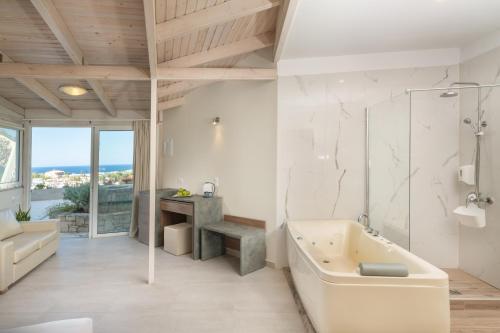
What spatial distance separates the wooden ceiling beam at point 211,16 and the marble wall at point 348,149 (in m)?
1.08

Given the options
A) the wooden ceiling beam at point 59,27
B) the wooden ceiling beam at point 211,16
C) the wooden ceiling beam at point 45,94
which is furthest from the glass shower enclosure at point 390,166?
the wooden ceiling beam at point 45,94

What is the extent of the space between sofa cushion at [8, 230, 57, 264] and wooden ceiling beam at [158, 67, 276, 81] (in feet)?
8.47

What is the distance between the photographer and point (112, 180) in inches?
195

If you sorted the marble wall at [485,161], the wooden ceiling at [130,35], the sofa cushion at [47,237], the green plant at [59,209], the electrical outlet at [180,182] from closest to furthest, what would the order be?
the wooden ceiling at [130,35] → the marble wall at [485,161] → the sofa cushion at [47,237] → the electrical outlet at [180,182] → the green plant at [59,209]

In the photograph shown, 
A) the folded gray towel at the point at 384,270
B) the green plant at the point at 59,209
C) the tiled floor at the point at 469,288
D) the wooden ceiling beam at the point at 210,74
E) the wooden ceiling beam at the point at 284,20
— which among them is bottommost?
the tiled floor at the point at 469,288

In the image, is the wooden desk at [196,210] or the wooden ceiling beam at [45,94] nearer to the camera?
the wooden ceiling beam at [45,94]

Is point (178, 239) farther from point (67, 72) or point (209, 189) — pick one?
point (67, 72)

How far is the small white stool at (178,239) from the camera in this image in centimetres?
384

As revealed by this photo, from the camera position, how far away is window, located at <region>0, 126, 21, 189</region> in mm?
4305

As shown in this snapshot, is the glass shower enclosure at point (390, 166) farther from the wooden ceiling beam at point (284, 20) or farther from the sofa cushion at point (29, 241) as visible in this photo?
the sofa cushion at point (29, 241)

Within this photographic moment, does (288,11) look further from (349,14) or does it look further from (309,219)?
(309,219)

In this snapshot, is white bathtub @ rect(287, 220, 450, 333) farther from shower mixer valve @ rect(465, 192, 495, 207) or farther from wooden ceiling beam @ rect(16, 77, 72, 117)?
wooden ceiling beam @ rect(16, 77, 72, 117)

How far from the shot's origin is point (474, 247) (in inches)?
112

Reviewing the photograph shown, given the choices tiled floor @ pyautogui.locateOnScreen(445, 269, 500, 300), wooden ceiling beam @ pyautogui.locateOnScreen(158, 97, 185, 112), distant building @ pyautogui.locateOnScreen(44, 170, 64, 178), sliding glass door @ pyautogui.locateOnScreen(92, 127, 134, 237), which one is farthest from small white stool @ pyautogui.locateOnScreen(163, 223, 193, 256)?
tiled floor @ pyautogui.locateOnScreen(445, 269, 500, 300)
